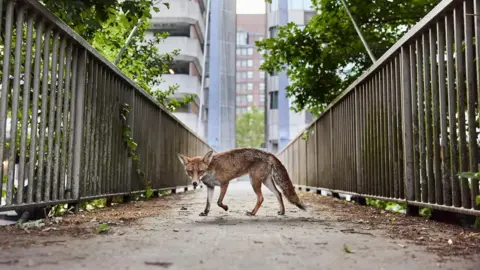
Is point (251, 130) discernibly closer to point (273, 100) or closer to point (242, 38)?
point (273, 100)

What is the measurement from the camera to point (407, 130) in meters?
5.23

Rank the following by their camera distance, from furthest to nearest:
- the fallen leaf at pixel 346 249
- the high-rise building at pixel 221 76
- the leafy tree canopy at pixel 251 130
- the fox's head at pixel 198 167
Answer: the leafy tree canopy at pixel 251 130 < the high-rise building at pixel 221 76 < the fox's head at pixel 198 167 < the fallen leaf at pixel 346 249

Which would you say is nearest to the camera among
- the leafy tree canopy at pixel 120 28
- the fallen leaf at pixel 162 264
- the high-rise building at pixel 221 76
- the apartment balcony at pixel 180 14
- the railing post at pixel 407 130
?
the fallen leaf at pixel 162 264

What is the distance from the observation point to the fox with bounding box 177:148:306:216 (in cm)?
591

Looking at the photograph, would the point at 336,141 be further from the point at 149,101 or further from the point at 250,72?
the point at 250,72

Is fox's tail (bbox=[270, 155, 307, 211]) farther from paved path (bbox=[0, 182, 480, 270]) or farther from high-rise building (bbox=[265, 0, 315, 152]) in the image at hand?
high-rise building (bbox=[265, 0, 315, 152])

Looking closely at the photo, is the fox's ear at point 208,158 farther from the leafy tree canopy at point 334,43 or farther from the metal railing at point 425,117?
the leafy tree canopy at point 334,43

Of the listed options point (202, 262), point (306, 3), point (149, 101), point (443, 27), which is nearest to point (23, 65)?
point (202, 262)

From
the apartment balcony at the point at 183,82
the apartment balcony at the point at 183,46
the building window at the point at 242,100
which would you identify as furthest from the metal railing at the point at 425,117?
the building window at the point at 242,100

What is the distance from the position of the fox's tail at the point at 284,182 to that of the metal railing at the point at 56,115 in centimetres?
218

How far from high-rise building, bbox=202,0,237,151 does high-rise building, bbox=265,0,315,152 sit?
3.62 m

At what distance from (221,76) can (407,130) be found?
1527 inches

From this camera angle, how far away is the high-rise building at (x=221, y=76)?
40.9 m

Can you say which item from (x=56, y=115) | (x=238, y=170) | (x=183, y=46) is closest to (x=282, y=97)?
(x=183, y=46)
